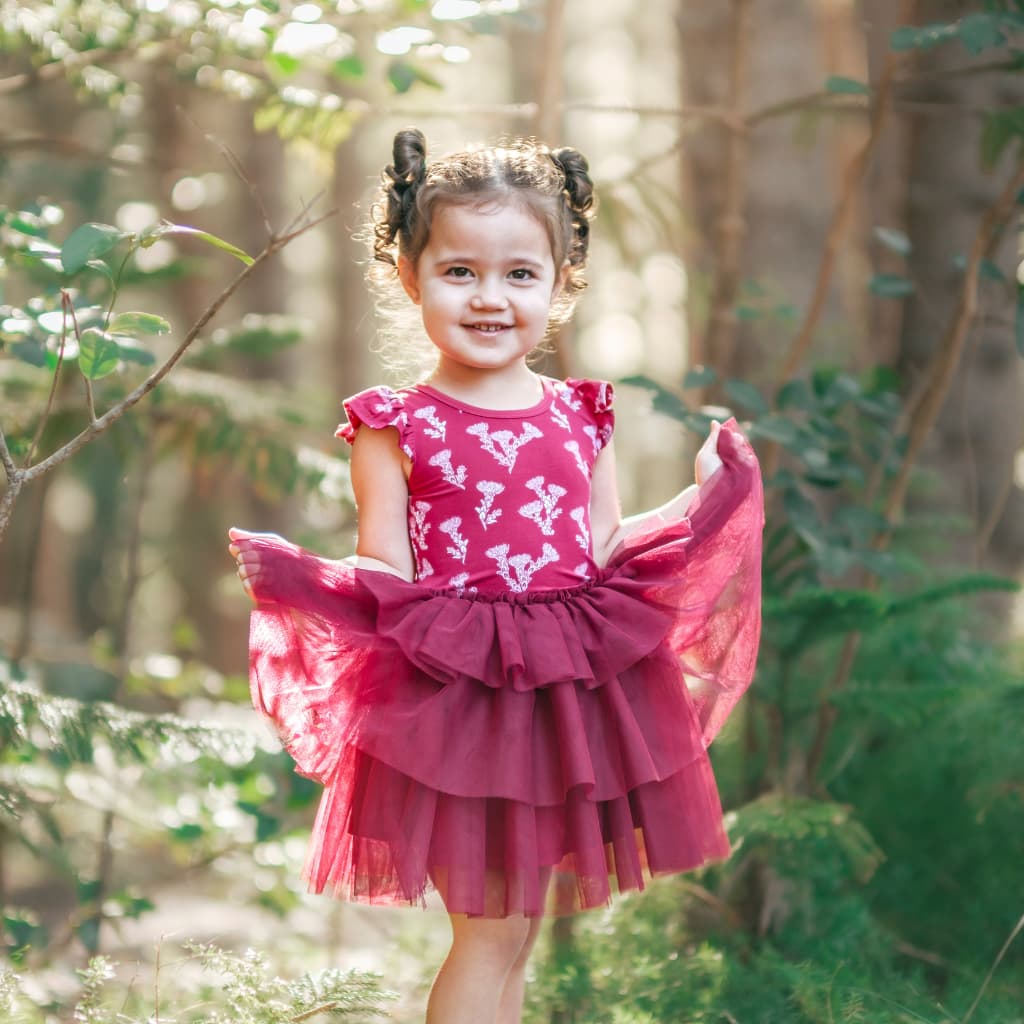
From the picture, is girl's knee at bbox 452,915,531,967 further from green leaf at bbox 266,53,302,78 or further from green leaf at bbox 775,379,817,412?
green leaf at bbox 266,53,302,78

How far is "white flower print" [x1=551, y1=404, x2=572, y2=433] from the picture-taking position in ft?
7.41

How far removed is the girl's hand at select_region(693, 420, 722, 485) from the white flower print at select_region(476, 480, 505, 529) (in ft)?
1.45

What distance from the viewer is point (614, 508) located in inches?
93.4

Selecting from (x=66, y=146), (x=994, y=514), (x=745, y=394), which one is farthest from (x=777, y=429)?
(x=66, y=146)

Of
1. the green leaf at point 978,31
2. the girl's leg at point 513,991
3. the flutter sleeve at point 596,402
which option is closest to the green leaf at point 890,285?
the green leaf at point 978,31

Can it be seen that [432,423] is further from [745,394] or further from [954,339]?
[954,339]

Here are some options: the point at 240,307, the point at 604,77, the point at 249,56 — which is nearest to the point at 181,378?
the point at 249,56

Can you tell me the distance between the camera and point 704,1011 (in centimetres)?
258

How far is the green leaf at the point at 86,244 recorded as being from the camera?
172 cm

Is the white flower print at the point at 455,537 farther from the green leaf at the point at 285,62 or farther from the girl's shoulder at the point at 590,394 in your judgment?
the green leaf at the point at 285,62

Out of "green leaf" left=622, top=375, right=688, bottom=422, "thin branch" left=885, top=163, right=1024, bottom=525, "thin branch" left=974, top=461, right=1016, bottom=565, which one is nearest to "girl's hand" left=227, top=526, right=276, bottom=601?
"green leaf" left=622, top=375, right=688, bottom=422

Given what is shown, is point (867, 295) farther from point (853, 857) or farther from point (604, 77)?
point (604, 77)

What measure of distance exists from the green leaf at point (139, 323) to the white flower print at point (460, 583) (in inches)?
25.3

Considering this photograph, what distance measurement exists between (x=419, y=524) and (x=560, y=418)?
1.14 feet
